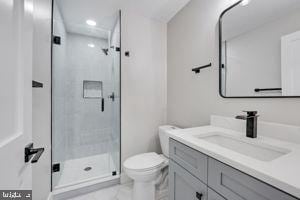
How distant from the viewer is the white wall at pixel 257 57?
0.90 meters

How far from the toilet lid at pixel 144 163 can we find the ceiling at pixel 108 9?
1.88 meters

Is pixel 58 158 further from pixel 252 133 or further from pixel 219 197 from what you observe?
pixel 252 133

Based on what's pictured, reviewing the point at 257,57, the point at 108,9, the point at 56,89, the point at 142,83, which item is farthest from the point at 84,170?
the point at 257,57

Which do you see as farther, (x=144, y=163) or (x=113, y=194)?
(x=113, y=194)

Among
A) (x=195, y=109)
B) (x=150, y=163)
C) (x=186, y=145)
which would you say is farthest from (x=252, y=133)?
(x=150, y=163)

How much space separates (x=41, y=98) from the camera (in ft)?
3.78

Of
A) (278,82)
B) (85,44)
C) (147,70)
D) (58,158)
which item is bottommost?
(58,158)

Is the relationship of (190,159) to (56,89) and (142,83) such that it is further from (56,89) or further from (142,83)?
(56,89)

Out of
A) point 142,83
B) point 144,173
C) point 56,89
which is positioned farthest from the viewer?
point 142,83

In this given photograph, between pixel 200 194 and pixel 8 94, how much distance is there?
0.99m

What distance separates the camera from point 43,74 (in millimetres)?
1210

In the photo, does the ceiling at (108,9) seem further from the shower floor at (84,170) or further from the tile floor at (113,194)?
the tile floor at (113,194)

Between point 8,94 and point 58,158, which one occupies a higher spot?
point 8,94

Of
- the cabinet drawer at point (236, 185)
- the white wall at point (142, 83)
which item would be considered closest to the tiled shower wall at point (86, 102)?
the white wall at point (142, 83)
